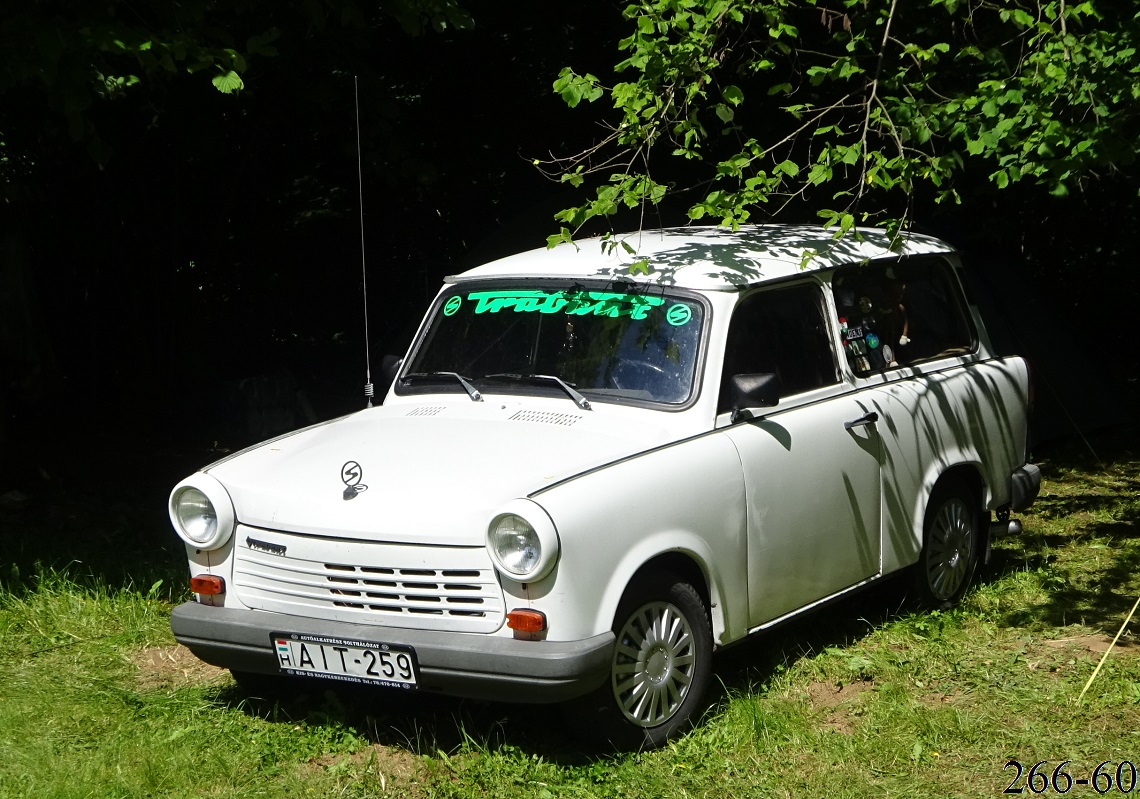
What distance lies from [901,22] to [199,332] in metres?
6.80

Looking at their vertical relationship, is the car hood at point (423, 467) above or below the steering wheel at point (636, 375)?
below

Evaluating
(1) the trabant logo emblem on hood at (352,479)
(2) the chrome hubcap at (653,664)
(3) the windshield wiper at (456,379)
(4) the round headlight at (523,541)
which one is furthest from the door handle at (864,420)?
(1) the trabant logo emblem on hood at (352,479)

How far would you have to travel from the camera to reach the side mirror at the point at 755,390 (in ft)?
16.0

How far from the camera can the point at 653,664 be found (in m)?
4.52

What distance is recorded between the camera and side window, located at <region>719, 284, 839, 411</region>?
204 inches

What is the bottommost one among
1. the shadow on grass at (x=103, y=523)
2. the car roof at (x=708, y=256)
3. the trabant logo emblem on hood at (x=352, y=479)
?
the shadow on grass at (x=103, y=523)

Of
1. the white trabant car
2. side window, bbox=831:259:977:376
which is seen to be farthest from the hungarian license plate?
side window, bbox=831:259:977:376

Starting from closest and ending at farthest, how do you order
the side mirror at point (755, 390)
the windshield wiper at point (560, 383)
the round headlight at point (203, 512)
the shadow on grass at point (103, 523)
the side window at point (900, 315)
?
the round headlight at point (203, 512)
the side mirror at point (755, 390)
the windshield wiper at point (560, 383)
the side window at point (900, 315)
the shadow on grass at point (103, 523)

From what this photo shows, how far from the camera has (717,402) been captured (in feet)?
16.3

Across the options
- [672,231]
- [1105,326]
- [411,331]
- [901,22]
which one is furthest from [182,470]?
[1105,326]

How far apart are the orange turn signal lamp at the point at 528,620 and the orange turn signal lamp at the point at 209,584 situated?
121cm

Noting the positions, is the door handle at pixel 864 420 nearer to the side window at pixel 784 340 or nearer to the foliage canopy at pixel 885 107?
the side window at pixel 784 340

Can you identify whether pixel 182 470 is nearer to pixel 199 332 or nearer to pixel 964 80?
pixel 199 332

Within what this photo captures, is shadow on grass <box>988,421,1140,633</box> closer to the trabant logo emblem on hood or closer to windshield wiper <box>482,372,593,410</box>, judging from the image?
windshield wiper <box>482,372,593,410</box>
